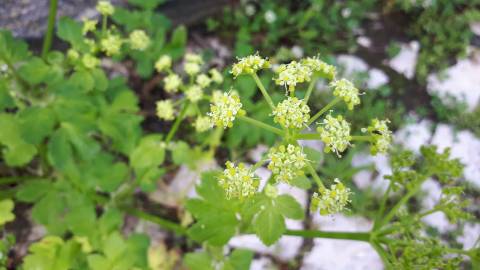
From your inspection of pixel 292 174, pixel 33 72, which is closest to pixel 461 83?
pixel 292 174

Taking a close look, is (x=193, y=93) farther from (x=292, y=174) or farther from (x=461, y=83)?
(x=461, y=83)

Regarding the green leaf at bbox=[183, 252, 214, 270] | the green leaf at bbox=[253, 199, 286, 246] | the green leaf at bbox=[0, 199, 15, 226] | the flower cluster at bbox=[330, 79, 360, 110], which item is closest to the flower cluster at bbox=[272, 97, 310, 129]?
the flower cluster at bbox=[330, 79, 360, 110]

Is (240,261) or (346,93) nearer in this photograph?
(346,93)

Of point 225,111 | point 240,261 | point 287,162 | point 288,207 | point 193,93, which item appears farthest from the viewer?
point 240,261

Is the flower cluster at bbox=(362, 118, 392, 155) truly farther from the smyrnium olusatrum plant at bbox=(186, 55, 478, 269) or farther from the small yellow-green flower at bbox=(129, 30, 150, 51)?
the small yellow-green flower at bbox=(129, 30, 150, 51)

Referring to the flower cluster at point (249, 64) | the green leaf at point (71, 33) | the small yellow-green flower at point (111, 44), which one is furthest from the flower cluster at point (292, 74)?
the green leaf at point (71, 33)

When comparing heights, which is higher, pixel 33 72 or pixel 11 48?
pixel 11 48
